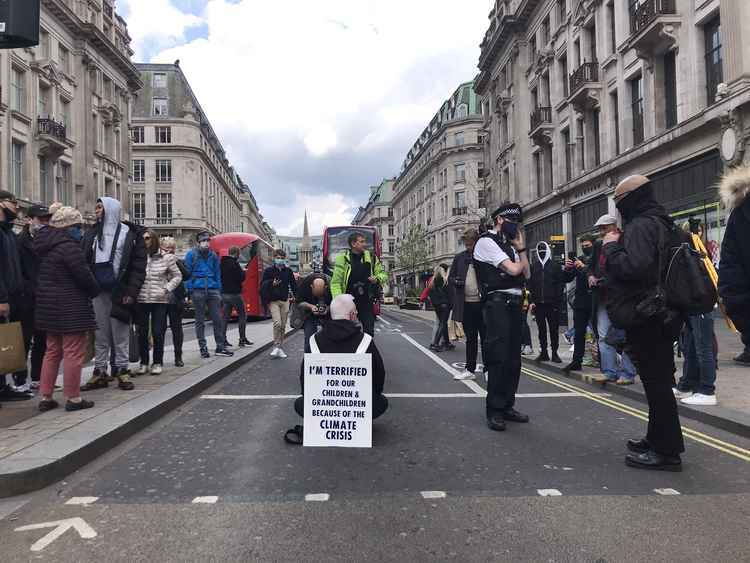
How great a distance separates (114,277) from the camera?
21.5 ft

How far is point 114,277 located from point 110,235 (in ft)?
1.51

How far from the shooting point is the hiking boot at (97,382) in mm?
6723

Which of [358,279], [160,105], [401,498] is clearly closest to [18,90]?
[358,279]

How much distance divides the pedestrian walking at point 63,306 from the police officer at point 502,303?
3599 mm

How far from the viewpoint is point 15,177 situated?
29.3m

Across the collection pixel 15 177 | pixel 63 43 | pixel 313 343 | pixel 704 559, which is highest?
pixel 63 43

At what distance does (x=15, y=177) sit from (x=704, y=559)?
33349 mm

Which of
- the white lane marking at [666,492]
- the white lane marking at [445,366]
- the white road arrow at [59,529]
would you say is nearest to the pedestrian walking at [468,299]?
the white lane marking at [445,366]

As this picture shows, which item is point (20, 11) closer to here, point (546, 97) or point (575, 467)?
point (575, 467)

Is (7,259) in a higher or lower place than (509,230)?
lower

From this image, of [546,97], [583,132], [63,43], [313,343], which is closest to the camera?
[313,343]

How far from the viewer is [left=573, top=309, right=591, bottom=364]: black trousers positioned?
8047 mm

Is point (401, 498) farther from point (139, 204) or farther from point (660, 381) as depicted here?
point (139, 204)

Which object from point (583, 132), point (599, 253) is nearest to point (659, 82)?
point (583, 132)
